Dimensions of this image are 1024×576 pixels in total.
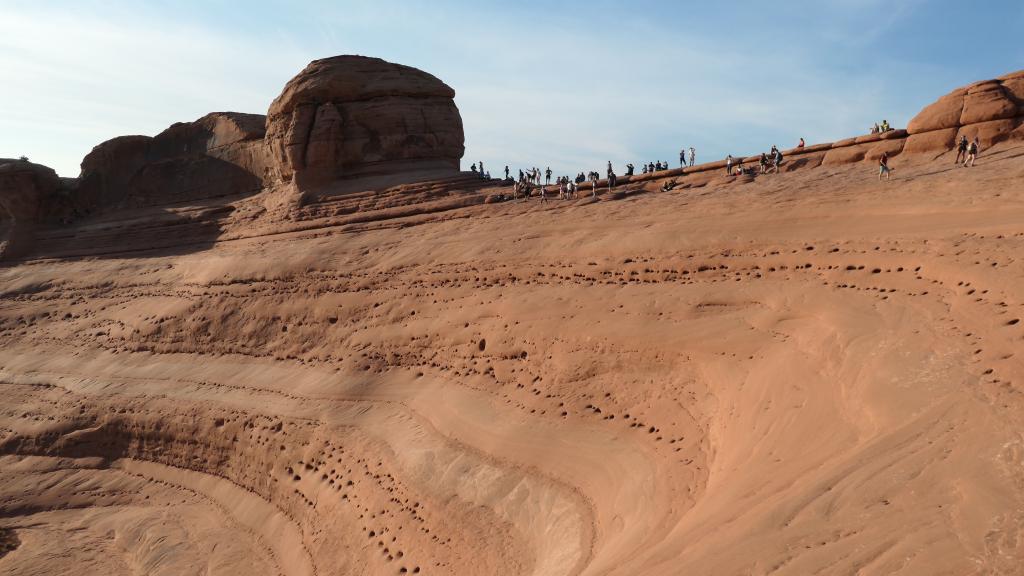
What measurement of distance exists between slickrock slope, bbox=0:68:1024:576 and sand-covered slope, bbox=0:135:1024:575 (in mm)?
54

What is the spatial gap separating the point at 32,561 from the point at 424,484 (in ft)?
32.7

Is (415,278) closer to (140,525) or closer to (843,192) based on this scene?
(140,525)

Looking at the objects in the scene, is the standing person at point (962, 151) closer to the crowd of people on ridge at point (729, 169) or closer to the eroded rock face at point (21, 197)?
the crowd of people on ridge at point (729, 169)

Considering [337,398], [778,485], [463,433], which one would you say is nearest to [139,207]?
[337,398]

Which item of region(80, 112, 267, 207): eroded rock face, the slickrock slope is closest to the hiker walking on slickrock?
the slickrock slope

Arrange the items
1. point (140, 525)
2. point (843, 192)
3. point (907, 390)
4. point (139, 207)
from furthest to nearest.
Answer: point (139, 207)
point (140, 525)
point (843, 192)
point (907, 390)

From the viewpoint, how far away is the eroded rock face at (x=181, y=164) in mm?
31719

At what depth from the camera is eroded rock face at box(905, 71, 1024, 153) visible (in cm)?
1738

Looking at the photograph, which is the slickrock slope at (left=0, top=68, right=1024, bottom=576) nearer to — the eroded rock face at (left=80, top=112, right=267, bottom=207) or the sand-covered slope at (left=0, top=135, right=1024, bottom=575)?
the sand-covered slope at (left=0, top=135, right=1024, bottom=575)

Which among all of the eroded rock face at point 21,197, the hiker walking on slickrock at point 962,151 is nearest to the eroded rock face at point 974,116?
the hiker walking on slickrock at point 962,151

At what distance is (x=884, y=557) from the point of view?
5.63 meters

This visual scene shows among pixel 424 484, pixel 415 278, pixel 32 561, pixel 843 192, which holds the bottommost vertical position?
pixel 32 561

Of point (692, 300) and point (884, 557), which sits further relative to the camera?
point (692, 300)

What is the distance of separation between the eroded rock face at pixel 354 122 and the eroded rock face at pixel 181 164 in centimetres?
479
